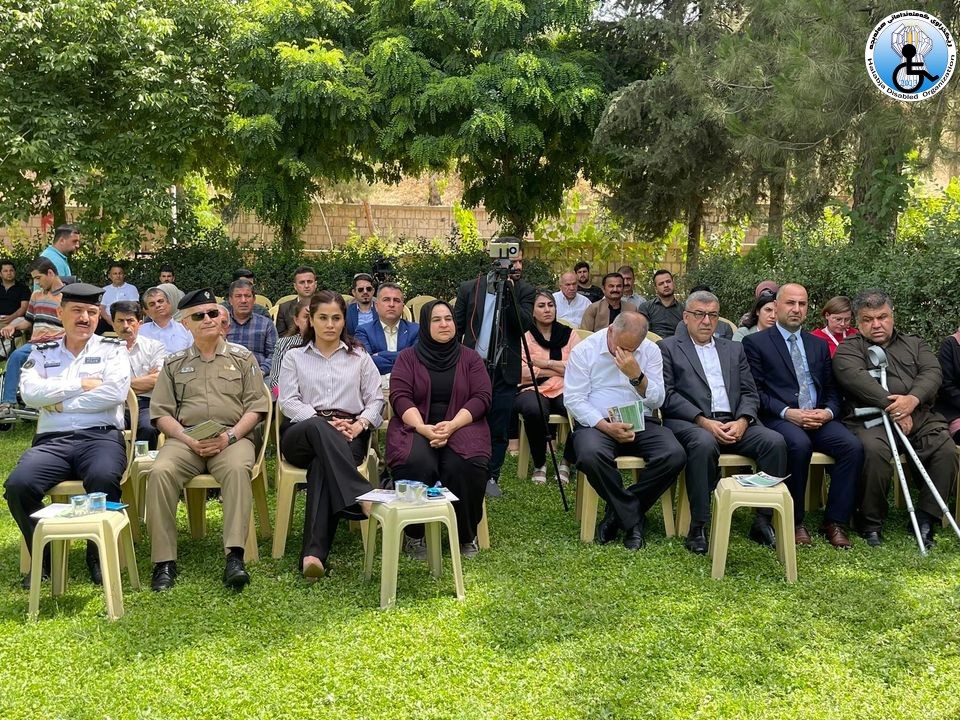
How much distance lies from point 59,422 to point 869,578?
4042mm

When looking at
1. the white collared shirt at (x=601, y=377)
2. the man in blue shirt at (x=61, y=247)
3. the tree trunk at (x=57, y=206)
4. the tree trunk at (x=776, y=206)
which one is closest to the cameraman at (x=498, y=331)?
the white collared shirt at (x=601, y=377)

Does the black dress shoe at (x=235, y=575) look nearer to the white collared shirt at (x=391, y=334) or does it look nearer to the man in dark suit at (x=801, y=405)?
the white collared shirt at (x=391, y=334)

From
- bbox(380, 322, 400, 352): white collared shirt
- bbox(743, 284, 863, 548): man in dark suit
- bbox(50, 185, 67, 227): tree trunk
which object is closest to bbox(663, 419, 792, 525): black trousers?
bbox(743, 284, 863, 548): man in dark suit

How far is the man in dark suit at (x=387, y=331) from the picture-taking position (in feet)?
20.8

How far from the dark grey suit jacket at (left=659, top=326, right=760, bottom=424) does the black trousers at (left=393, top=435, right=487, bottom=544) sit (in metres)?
1.29

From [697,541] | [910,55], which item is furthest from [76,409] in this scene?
[910,55]

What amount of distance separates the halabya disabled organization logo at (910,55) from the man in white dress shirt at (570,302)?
2.99 metres

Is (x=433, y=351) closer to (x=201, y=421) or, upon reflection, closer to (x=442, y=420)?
(x=442, y=420)

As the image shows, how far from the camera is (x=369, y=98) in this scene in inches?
414

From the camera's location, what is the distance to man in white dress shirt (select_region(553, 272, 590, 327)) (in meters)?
8.29

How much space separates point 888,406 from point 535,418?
218cm

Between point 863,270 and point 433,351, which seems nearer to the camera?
point 433,351

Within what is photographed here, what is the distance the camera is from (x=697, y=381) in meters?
5.31

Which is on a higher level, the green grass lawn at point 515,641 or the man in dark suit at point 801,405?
the man in dark suit at point 801,405
